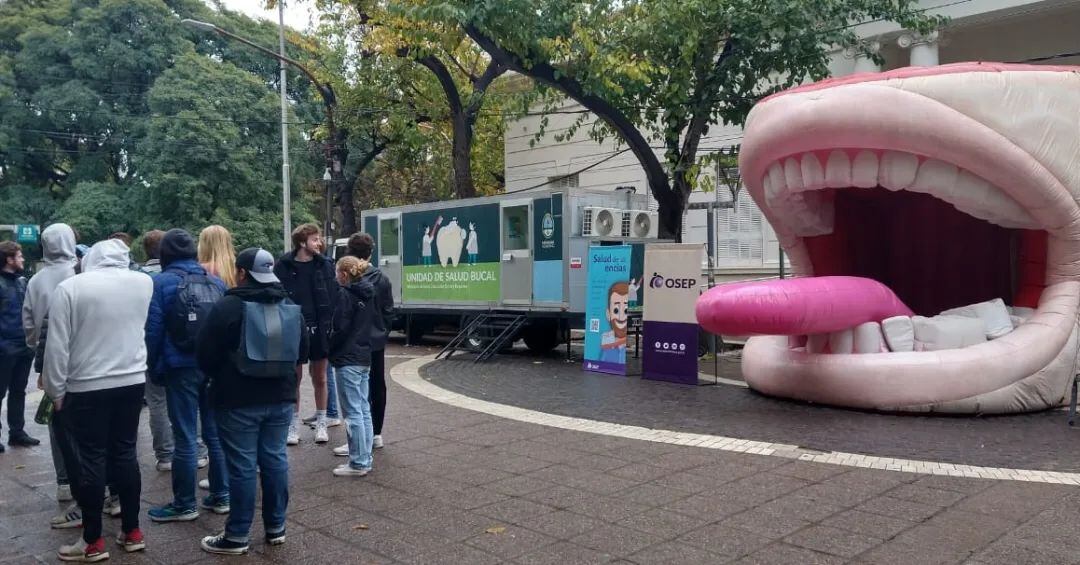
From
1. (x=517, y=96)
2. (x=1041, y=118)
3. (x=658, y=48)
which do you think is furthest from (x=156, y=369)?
(x=517, y=96)

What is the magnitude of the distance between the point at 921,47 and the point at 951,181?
7973 millimetres

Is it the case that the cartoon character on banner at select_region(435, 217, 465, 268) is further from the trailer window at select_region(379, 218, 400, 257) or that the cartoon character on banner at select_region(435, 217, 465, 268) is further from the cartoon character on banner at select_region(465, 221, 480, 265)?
the trailer window at select_region(379, 218, 400, 257)

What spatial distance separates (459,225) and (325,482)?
911cm

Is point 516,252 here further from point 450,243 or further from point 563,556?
point 563,556

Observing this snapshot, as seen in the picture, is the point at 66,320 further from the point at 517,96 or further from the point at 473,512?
the point at 517,96

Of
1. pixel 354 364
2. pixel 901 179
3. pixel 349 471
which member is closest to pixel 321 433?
pixel 349 471

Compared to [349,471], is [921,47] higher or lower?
higher

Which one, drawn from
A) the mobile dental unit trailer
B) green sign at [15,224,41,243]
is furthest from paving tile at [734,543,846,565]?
green sign at [15,224,41,243]

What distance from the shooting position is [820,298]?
7.21 meters

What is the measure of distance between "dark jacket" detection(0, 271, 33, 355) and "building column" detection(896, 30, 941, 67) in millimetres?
13006

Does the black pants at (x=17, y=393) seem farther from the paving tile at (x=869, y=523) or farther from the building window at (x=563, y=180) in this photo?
the building window at (x=563, y=180)

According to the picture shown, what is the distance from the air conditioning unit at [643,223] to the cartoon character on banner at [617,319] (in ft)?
7.95

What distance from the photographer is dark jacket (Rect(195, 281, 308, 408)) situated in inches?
160

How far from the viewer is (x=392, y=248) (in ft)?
52.9
